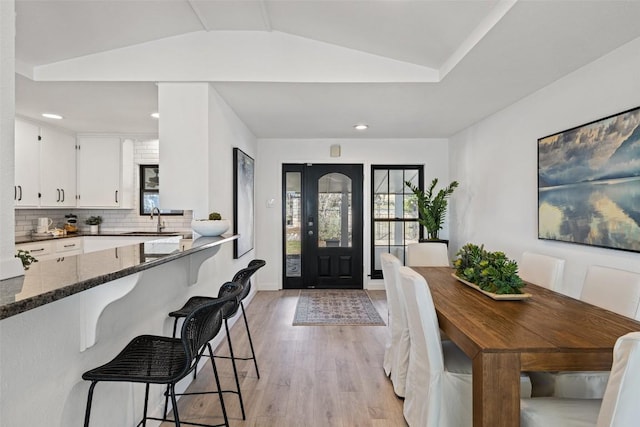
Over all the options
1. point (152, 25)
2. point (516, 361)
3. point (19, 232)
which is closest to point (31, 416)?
point (516, 361)

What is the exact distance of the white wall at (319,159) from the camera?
589 centimetres

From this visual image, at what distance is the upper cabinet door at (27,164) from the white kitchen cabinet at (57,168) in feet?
0.23

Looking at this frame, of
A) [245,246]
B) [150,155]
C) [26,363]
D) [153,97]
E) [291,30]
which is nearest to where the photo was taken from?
[26,363]

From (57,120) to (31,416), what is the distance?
4430 mm

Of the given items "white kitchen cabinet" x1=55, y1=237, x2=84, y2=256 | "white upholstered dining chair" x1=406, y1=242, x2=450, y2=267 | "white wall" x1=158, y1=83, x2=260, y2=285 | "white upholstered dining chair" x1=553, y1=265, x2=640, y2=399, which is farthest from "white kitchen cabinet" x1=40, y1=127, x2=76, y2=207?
"white upholstered dining chair" x1=553, y1=265, x2=640, y2=399

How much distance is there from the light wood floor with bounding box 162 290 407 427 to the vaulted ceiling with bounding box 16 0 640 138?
234cm

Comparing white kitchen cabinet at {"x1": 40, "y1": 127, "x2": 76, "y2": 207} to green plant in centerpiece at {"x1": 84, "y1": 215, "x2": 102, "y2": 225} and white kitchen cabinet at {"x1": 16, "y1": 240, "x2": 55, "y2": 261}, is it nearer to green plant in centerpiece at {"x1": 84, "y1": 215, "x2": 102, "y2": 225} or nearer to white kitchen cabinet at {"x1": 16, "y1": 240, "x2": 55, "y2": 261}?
green plant in centerpiece at {"x1": 84, "y1": 215, "x2": 102, "y2": 225}

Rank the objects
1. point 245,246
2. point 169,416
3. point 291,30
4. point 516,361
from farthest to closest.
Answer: point 245,246 → point 291,30 → point 169,416 → point 516,361

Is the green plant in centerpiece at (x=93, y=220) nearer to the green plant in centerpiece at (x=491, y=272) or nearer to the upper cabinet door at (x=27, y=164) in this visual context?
the upper cabinet door at (x=27, y=164)

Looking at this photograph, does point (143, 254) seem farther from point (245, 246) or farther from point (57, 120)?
point (57, 120)

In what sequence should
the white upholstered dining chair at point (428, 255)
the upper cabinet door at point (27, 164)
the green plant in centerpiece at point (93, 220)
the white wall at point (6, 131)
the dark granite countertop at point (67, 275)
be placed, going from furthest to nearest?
1. the green plant in centerpiece at point (93, 220)
2. the upper cabinet door at point (27, 164)
3. the white upholstered dining chair at point (428, 255)
4. the white wall at point (6, 131)
5. the dark granite countertop at point (67, 275)

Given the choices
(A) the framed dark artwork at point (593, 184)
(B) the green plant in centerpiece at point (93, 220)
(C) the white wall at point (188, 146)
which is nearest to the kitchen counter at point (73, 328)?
(C) the white wall at point (188, 146)

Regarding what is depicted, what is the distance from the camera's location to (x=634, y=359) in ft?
3.49

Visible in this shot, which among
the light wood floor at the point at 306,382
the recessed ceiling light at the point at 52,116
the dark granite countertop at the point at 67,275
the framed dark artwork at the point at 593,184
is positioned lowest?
the light wood floor at the point at 306,382
